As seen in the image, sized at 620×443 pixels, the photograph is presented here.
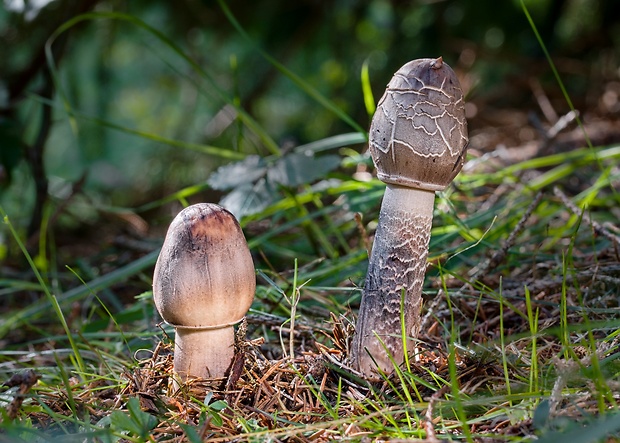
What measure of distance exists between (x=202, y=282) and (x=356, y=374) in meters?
0.52

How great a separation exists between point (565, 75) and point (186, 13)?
2.81 m

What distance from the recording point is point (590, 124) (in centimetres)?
412

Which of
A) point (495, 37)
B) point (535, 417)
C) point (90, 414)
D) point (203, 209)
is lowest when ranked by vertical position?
point (90, 414)

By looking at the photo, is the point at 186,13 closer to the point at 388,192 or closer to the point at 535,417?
the point at 388,192

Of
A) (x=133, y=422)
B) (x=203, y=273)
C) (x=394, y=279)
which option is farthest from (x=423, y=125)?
(x=133, y=422)

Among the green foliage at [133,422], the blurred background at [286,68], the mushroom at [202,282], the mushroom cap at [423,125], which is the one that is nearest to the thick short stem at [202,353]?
the mushroom at [202,282]

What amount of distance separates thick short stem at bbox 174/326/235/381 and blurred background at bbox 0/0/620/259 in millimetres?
1725

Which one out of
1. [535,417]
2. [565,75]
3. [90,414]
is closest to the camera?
[535,417]

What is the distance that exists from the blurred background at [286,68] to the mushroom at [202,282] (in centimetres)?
173

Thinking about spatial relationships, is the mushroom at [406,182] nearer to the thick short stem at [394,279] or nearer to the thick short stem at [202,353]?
the thick short stem at [394,279]

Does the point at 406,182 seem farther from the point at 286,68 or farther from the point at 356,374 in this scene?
the point at 286,68

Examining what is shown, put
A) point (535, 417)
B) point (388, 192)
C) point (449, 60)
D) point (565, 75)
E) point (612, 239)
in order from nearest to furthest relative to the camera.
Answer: point (535, 417) < point (388, 192) < point (612, 239) < point (449, 60) < point (565, 75)

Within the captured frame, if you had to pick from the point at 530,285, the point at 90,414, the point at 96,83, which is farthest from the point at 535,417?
the point at 96,83

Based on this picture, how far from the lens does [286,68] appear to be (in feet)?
11.2
